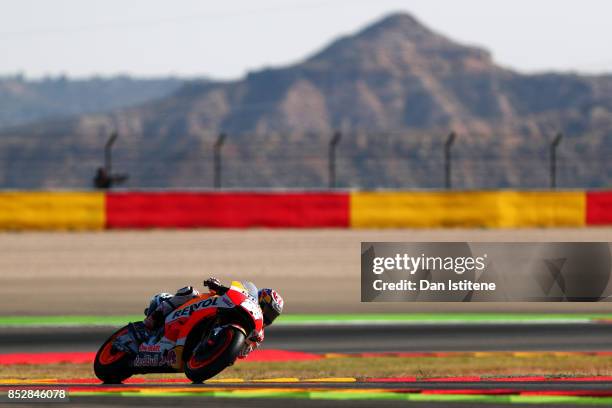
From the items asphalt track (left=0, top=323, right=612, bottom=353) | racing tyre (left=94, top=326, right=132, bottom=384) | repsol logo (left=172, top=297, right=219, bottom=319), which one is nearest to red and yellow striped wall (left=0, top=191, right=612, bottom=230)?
asphalt track (left=0, top=323, right=612, bottom=353)

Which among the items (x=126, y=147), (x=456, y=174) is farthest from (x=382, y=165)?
(x=126, y=147)

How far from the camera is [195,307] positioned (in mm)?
9336

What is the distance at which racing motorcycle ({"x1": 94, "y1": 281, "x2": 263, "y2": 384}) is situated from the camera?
8906mm

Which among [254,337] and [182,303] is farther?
[182,303]

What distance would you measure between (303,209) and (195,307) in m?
14.4

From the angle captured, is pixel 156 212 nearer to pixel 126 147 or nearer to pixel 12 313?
pixel 12 313

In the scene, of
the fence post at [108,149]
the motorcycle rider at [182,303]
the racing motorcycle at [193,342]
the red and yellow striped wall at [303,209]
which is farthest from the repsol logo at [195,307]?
the fence post at [108,149]

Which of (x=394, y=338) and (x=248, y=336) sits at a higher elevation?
(x=248, y=336)

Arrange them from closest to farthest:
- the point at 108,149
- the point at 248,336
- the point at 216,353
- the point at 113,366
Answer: the point at 216,353 < the point at 248,336 < the point at 113,366 < the point at 108,149

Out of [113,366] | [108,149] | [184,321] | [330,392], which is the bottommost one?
[113,366]

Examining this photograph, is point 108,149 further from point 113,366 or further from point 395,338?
point 113,366

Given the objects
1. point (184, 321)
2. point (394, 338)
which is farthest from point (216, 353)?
point (394, 338)

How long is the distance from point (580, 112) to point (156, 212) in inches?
6995

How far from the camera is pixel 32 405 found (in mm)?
7758
